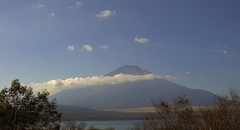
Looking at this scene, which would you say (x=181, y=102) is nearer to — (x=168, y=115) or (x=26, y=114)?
(x=168, y=115)

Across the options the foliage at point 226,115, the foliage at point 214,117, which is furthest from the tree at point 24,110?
the foliage at point 226,115

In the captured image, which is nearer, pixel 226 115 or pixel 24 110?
pixel 226 115

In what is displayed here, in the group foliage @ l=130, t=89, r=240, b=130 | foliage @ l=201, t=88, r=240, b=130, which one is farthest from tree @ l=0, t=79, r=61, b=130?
foliage @ l=201, t=88, r=240, b=130

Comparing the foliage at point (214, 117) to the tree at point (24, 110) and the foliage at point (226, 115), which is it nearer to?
the foliage at point (226, 115)

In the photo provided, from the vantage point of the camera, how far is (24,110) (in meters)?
16.7

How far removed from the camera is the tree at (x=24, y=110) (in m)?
15.8

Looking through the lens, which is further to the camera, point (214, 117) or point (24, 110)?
point (24, 110)

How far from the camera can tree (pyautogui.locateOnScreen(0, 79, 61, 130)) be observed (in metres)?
15.8

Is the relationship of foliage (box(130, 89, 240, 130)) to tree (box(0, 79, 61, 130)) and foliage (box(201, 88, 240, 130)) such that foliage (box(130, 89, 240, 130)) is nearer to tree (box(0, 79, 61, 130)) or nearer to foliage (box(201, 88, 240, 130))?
foliage (box(201, 88, 240, 130))

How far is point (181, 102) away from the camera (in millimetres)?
14328

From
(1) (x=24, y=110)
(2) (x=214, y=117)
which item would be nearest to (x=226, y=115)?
(2) (x=214, y=117)

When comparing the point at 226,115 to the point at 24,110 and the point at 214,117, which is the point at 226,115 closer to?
the point at 214,117

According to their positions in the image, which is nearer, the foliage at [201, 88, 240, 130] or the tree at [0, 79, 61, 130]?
the foliage at [201, 88, 240, 130]

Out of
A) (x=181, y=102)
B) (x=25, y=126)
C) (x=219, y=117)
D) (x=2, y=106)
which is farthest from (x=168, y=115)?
(x=2, y=106)
